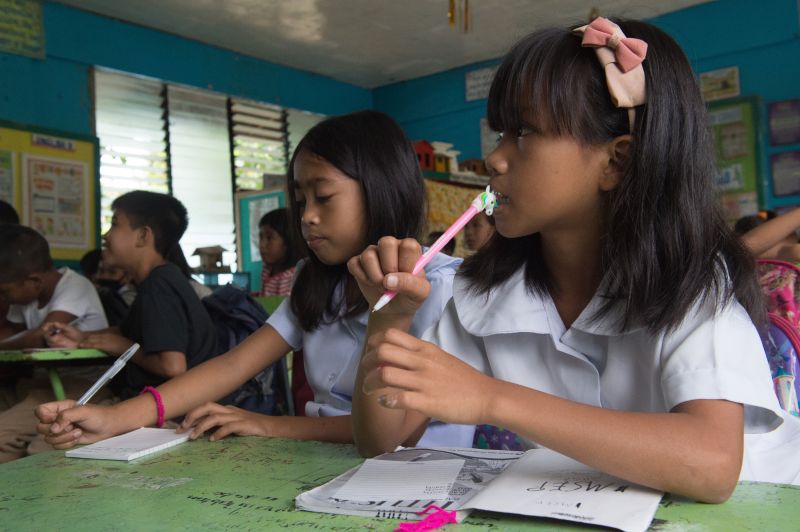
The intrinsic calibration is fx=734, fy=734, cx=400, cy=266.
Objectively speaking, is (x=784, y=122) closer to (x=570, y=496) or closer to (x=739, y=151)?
(x=739, y=151)

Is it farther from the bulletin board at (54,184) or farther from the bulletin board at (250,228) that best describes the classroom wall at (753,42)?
the bulletin board at (54,184)

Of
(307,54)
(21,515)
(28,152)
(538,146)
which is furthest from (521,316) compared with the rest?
(307,54)

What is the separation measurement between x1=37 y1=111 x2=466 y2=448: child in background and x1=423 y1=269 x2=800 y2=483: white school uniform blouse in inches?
11.8

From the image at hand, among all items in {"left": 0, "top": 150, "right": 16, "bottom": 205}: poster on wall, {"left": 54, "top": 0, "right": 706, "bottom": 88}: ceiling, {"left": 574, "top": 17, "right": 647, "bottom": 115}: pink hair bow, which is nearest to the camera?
{"left": 574, "top": 17, "right": 647, "bottom": 115}: pink hair bow

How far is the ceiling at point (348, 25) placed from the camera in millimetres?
4988

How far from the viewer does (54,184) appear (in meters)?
4.61

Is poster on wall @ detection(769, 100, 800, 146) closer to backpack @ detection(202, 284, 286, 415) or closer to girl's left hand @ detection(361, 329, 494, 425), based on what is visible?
backpack @ detection(202, 284, 286, 415)

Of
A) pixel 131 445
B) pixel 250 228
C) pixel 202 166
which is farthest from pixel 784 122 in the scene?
pixel 131 445

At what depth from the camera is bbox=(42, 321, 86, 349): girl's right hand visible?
224cm

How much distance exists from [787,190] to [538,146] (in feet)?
15.6

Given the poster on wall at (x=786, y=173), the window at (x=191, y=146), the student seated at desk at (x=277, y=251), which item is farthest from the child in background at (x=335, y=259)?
the poster on wall at (x=786, y=173)

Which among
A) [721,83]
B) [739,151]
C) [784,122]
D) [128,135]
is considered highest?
[721,83]

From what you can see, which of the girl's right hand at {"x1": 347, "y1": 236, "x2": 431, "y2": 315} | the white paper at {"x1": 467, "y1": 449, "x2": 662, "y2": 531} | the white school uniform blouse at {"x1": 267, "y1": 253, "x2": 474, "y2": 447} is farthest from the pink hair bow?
the white school uniform blouse at {"x1": 267, "y1": 253, "x2": 474, "y2": 447}

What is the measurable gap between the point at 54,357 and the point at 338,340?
109 cm
